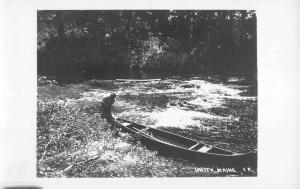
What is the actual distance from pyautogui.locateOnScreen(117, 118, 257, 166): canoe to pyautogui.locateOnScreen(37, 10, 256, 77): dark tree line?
263mm

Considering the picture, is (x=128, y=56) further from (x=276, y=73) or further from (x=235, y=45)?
(x=276, y=73)

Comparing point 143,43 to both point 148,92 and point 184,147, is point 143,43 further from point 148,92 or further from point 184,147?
point 184,147

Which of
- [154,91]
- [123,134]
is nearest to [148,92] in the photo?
[154,91]

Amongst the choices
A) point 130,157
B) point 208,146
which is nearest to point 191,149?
point 208,146

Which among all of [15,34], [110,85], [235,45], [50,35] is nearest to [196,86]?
Result: [235,45]

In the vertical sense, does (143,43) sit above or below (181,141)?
above

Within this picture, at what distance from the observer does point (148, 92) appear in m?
2.07

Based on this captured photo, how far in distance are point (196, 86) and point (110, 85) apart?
15.0 inches

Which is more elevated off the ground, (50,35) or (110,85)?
(50,35)

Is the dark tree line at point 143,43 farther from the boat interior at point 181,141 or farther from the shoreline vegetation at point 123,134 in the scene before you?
the boat interior at point 181,141

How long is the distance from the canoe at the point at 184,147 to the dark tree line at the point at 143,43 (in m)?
0.26

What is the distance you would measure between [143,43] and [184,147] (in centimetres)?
50
